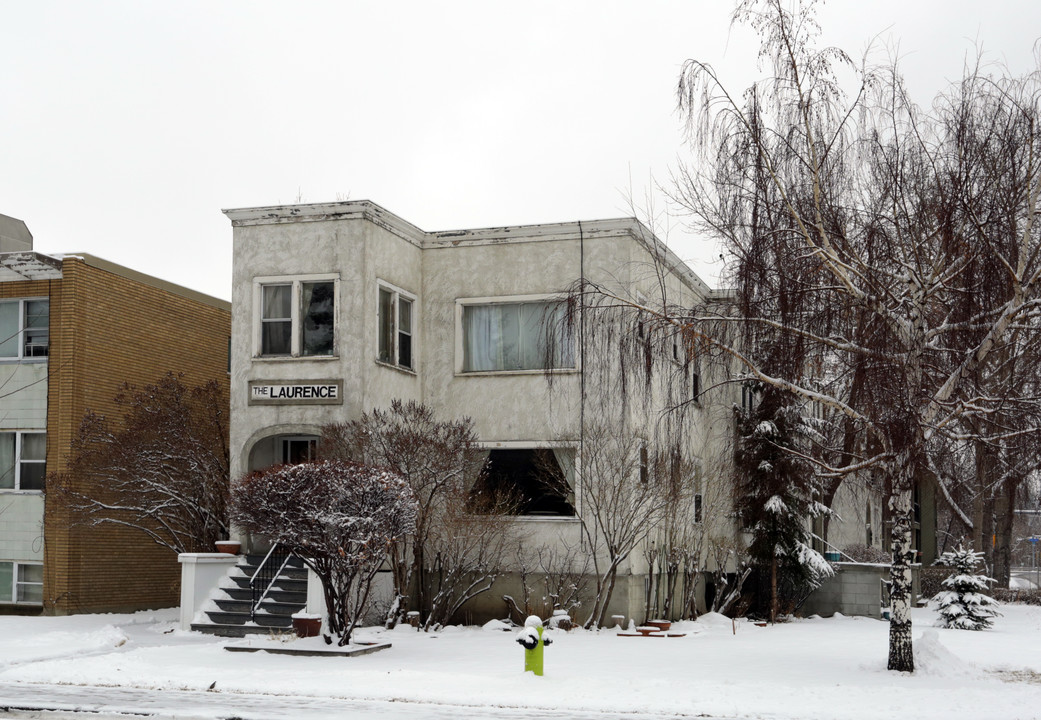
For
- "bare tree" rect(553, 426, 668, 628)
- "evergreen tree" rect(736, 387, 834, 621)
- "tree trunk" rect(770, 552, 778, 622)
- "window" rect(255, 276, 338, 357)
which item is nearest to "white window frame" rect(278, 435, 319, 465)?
"window" rect(255, 276, 338, 357)

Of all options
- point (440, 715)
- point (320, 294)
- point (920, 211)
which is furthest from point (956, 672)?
point (320, 294)

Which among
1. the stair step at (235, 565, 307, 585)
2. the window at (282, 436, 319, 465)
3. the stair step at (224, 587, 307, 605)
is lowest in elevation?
the stair step at (224, 587, 307, 605)

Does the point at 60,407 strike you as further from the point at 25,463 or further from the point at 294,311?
the point at 294,311

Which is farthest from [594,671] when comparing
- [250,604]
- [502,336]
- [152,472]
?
[152,472]

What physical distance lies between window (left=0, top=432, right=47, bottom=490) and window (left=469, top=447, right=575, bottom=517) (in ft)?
32.1

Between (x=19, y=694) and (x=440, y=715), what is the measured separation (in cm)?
516

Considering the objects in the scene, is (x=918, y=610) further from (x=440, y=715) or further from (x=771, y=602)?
(x=440, y=715)

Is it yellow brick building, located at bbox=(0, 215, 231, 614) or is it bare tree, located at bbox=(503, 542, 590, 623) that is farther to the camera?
yellow brick building, located at bbox=(0, 215, 231, 614)

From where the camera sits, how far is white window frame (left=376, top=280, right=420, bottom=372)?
75.3 feet

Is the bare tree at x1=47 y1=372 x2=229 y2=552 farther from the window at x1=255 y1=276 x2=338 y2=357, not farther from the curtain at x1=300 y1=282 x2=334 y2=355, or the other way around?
the curtain at x1=300 y1=282 x2=334 y2=355

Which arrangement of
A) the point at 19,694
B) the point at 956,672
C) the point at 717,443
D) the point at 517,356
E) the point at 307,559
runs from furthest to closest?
the point at 717,443, the point at 517,356, the point at 307,559, the point at 956,672, the point at 19,694

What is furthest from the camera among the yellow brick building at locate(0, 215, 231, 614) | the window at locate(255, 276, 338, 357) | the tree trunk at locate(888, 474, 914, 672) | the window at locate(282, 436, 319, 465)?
the window at locate(282, 436, 319, 465)

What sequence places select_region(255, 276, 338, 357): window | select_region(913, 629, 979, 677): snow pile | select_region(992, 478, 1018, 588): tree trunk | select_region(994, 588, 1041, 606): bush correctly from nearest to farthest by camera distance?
1. select_region(913, 629, 979, 677): snow pile
2. select_region(255, 276, 338, 357): window
3. select_region(994, 588, 1041, 606): bush
4. select_region(992, 478, 1018, 588): tree trunk

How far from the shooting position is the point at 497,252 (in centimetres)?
2428
